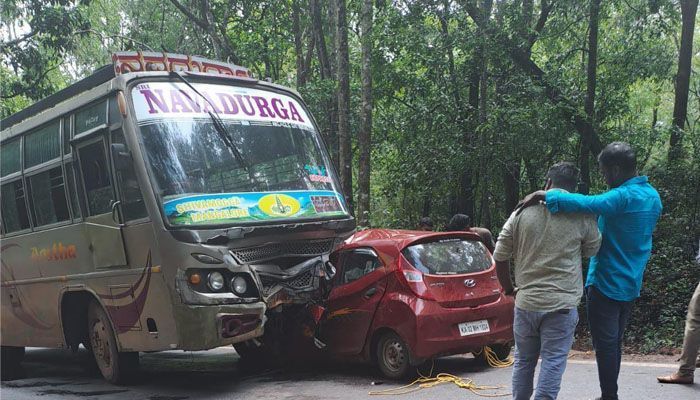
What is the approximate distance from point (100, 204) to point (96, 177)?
29 cm

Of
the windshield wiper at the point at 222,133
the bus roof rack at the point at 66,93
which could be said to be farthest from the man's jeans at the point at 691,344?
the bus roof rack at the point at 66,93

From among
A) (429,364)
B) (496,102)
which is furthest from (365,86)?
(429,364)

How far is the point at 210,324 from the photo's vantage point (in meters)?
6.12

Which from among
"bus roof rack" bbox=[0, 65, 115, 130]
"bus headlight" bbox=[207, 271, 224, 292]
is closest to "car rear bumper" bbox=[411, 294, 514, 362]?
"bus headlight" bbox=[207, 271, 224, 292]

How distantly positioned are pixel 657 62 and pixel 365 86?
6.07m

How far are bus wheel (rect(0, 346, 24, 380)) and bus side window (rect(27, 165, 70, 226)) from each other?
2.46m

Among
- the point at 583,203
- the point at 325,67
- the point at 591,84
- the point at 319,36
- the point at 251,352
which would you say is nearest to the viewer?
the point at 583,203

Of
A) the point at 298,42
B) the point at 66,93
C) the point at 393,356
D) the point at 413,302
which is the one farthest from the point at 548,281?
the point at 298,42

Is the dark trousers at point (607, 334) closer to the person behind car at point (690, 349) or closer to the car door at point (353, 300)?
the person behind car at point (690, 349)

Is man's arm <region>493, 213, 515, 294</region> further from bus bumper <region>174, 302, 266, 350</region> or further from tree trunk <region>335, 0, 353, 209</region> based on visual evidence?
tree trunk <region>335, 0, 353, 209</region>

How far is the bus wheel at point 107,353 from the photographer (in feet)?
23.7

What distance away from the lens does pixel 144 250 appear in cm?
648

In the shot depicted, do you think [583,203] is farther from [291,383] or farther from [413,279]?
[291,383]

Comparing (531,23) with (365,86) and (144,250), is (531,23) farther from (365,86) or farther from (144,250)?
(144,250)
